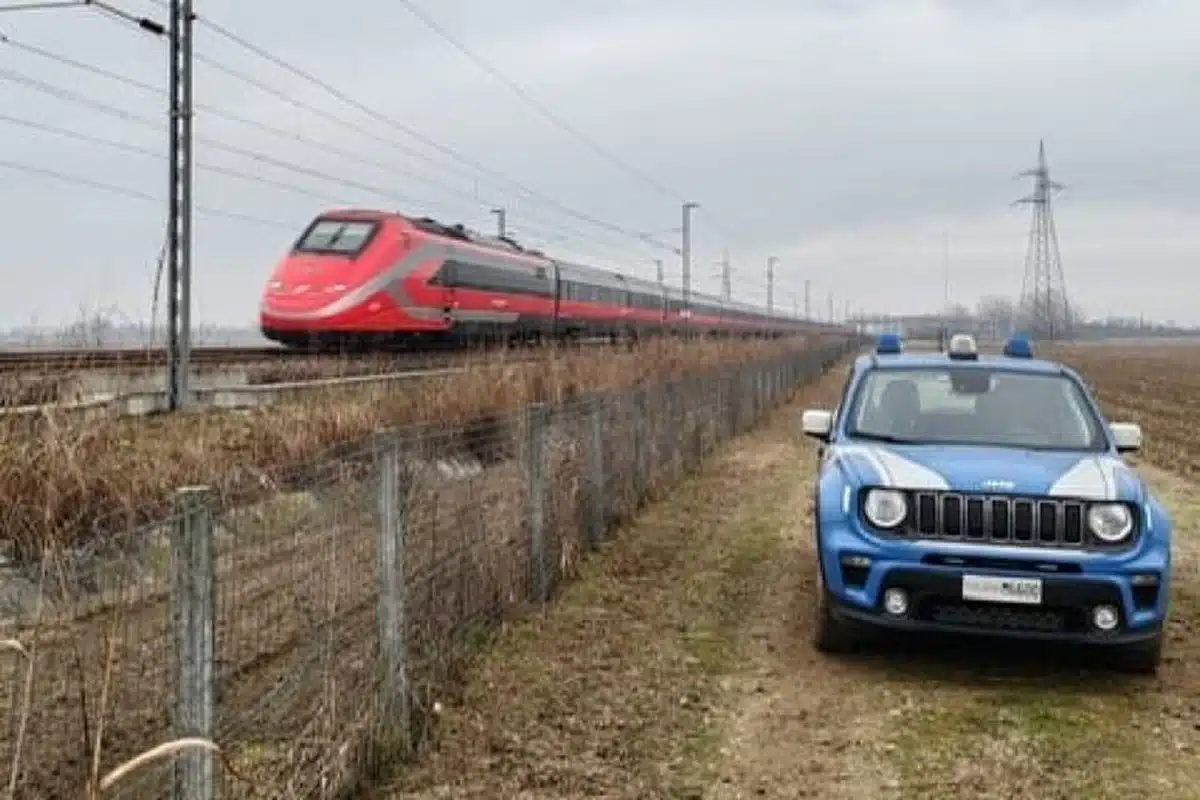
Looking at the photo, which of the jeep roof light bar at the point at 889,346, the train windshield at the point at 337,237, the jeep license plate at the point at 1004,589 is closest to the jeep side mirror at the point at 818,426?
the jeep roof light bar at the point at 889,346

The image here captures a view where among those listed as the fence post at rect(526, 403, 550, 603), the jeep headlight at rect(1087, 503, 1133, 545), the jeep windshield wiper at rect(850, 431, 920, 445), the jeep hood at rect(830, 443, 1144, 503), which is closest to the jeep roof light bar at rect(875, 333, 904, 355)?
the jeep windshield wiper at rect(850, 431, 920, 445)

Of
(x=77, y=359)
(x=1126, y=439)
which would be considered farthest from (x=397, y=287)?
(x=1126, y=439)

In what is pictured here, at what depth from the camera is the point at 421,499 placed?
635cm

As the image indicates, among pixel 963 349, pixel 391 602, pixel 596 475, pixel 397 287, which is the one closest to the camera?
pixel 391 602

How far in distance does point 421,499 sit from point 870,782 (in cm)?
237

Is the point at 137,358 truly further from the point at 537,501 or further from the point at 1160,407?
the point at 1160,407

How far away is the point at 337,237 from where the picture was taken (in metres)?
25.0

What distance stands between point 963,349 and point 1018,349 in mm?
985

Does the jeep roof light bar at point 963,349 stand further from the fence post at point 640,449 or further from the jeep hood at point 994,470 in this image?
the fence post at point 640,449

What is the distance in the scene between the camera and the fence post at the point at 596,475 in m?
10.5

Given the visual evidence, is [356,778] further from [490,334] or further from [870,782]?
[490,334]

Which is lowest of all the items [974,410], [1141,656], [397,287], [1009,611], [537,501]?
[1141,656]

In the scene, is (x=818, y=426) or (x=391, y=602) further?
(x=818, y=426)

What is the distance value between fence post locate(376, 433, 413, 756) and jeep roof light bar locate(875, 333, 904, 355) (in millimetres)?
5179
